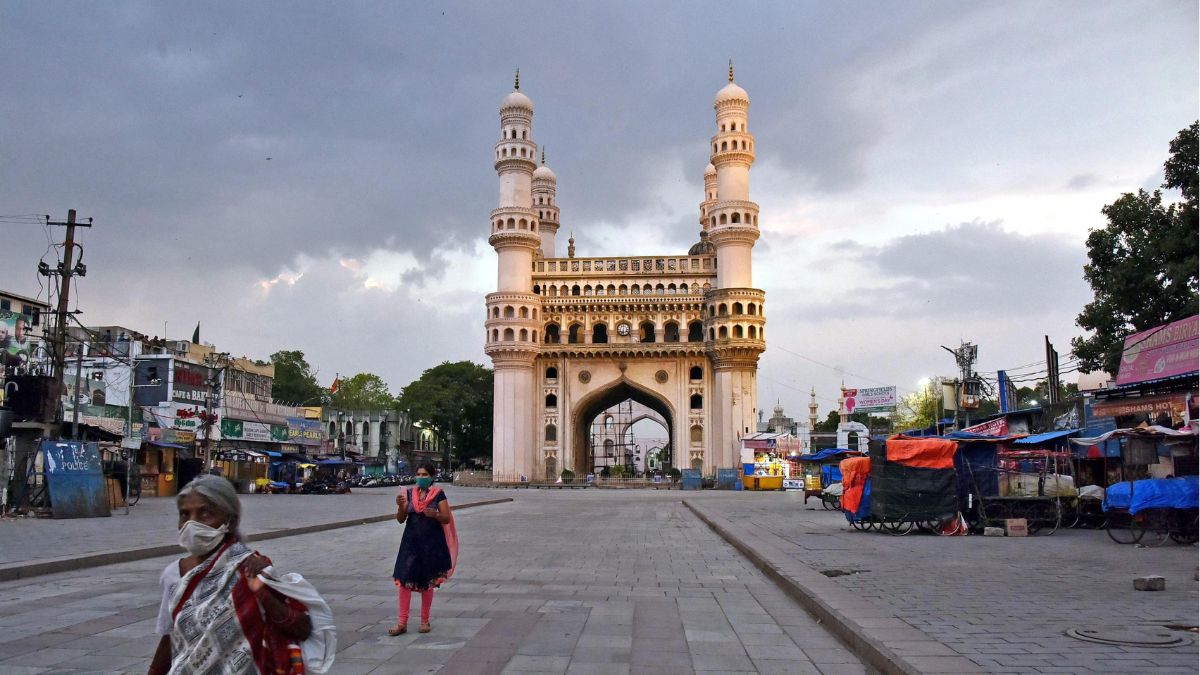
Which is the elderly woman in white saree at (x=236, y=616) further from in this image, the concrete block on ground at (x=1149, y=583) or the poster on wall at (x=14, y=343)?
the poster on wall at (x=14, y=343)

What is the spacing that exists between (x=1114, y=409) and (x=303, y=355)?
3282 inches

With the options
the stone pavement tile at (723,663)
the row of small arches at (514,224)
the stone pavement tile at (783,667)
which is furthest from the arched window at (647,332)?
the stone pavement tile at (783,667)

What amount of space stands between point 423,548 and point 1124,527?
1348 centimetres

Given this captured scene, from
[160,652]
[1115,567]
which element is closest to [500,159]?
[1115,567]

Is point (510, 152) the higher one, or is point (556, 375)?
point (510, 152)

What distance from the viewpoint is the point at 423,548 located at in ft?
25.0

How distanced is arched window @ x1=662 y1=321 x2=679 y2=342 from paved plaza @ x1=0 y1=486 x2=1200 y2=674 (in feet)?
165

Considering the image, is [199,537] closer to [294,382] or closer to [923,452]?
[923,452]

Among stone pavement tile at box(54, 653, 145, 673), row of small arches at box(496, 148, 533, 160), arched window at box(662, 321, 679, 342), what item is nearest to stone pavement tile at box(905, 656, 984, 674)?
stone pavement tile at box(54, 653, 145, 673)

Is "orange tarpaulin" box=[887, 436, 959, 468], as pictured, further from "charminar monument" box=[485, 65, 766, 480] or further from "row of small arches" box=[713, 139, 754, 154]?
"row of small arches" box=[713, 139, 754, 154]

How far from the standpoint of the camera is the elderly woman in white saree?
329cm

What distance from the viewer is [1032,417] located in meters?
28.4

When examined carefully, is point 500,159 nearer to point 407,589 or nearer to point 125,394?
point 125,394

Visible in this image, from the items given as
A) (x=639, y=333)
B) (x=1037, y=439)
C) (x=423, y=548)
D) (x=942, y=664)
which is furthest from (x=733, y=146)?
(x=942, y=664)
